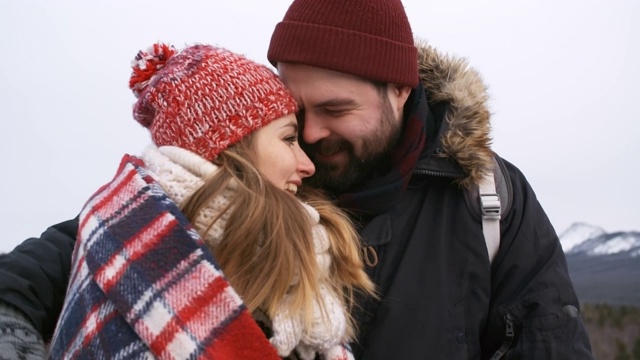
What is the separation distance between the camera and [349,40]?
2.09 metres

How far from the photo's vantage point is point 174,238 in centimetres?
140

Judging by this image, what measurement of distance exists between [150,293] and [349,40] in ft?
3.59

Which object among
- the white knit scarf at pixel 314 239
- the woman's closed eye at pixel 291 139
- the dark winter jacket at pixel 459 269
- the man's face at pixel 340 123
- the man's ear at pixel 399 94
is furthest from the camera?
the man's ear at pixel 399 94

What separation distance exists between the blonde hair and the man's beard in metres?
0.52

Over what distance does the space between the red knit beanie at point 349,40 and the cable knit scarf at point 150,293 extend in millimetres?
739

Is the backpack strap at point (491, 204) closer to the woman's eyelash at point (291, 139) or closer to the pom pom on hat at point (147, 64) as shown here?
the woman's eyelash at point (291, 139)

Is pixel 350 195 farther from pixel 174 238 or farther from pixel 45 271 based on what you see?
pixel 45 271

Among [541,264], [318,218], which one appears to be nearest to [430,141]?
[541,264]

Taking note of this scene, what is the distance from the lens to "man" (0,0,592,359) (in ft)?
6.44

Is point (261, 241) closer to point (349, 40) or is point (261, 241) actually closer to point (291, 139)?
point (291, 139)

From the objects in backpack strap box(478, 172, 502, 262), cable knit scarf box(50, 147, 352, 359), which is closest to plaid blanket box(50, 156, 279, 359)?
cable knit scarf box(50, 147, 352, 359)

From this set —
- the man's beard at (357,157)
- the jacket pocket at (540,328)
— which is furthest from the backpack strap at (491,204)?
the man's beard at (357,157)

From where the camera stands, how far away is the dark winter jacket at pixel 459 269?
6.34ft

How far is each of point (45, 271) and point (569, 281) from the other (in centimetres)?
157
